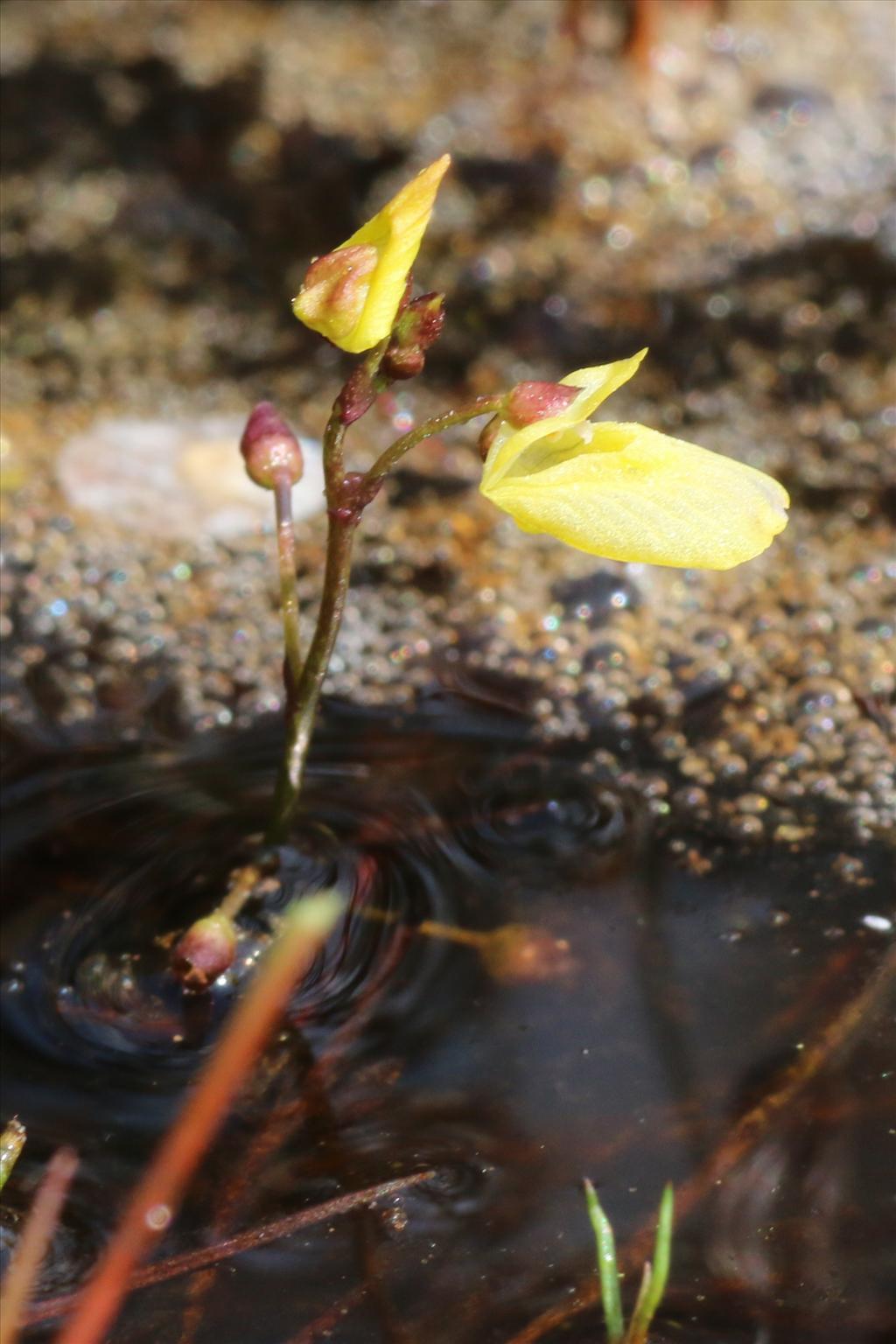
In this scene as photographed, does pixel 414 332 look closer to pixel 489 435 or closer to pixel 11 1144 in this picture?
pixel 489 435

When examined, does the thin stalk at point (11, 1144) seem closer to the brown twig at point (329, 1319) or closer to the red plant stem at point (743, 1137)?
the brown twig at point (329, 1319)

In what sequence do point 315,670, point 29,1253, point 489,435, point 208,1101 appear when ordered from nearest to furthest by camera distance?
1. point 208,1101
2. point 29,1253
3. point 489,435
4. point 315,670

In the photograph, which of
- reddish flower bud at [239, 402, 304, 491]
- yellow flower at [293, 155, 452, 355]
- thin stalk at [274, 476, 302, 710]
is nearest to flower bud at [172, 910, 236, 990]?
thin stalk at [274, 476, 302, 710]

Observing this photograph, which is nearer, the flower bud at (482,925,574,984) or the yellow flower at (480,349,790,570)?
the yellow flower at (480,349,790,570)

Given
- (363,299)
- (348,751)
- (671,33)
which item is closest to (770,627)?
(348,751)

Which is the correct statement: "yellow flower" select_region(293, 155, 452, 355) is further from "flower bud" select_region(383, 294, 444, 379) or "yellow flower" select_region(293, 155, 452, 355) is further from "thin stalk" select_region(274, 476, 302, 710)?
"thin stalk" select_region(274, 476, 302, 710)

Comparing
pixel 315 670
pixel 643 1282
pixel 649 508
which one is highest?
pixel 649 508

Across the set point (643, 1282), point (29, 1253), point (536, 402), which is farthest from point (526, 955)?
point (29, 1253)

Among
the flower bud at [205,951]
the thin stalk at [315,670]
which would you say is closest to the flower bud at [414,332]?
the thin stalk at [315,670]
